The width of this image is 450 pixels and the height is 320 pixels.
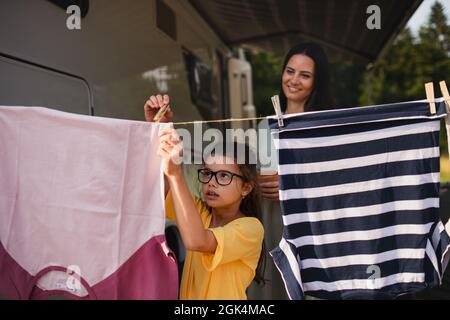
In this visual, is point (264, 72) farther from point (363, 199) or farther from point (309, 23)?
point (363, 199)

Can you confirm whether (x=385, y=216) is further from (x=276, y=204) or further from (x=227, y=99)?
(x=227, y=99)

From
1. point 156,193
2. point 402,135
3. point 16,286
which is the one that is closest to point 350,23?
point 402,135

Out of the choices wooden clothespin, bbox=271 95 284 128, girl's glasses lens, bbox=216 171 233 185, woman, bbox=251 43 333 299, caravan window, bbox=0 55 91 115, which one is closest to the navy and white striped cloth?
wooden clothespin, bbox=271 95 284 128

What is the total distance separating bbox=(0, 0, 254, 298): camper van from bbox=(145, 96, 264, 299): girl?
0.55m

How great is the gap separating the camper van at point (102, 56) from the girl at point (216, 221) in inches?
21.8

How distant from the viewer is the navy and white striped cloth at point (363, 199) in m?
2.00

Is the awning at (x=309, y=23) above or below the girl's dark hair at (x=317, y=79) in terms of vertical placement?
above

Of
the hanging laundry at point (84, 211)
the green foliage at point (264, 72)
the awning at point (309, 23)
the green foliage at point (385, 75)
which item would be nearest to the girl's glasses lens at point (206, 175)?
the hanging laundry at point (84, 211)

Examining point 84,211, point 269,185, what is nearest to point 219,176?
point 269,185

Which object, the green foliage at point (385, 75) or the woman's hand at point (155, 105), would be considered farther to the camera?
the green foliage at point (385, 75)

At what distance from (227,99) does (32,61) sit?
3934 millimetres

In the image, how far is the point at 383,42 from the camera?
5926 millimetres

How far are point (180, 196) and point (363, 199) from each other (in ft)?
2.35

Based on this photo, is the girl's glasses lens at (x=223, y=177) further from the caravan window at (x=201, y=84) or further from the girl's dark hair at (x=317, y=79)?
the caravan window at (x=201, y=84)
